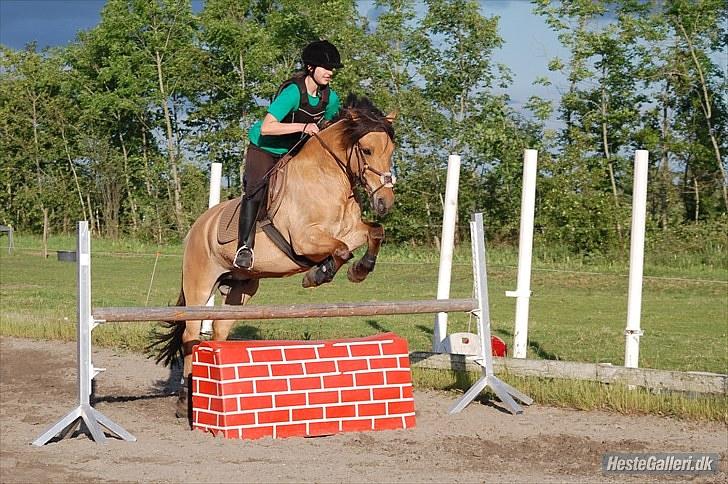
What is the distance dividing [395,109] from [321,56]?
20.3 feet

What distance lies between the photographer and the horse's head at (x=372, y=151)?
235 inches

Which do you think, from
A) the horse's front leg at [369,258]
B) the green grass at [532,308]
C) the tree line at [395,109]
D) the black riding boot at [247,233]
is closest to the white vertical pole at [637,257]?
the green grass at [532,308]

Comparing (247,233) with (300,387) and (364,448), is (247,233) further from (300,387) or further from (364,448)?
Answer: (364,448)

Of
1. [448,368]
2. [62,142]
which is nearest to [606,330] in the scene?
[448,368]

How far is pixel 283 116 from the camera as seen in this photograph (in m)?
6.49

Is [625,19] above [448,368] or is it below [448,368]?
above

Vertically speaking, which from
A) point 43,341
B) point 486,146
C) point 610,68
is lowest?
point 43,341

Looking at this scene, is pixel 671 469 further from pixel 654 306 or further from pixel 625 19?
pixel 625 19

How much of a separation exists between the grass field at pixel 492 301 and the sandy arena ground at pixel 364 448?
2541 mm

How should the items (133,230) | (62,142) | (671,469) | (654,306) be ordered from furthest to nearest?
(62,142), (133,230), (654,306), (671,469)

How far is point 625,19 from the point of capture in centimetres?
2406

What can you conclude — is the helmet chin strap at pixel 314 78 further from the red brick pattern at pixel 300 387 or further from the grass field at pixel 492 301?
the grass field at pixel 492 301

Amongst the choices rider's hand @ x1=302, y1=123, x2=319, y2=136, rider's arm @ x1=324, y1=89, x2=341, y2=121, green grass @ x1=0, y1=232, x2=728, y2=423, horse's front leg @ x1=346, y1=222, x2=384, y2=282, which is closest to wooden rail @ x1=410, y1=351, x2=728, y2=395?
green grass @ x1=0, y1=232, x2=728, y2=423

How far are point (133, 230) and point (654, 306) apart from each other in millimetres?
17706
